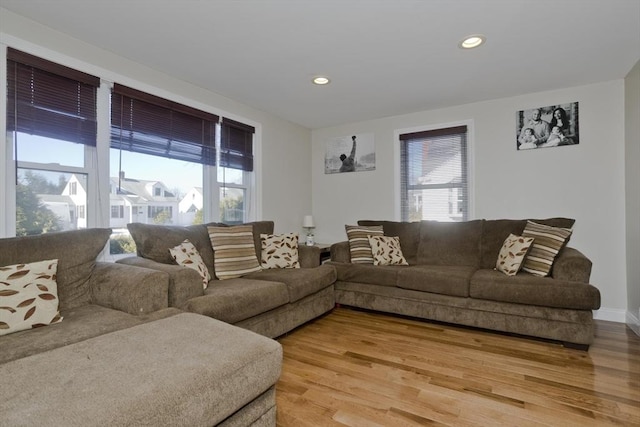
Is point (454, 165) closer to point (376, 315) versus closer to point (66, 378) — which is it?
point (376, 315)

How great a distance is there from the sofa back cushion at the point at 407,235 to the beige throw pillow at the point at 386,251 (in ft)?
0.43

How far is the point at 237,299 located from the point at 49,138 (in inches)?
69.3

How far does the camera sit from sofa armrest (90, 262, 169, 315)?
74.2 inches

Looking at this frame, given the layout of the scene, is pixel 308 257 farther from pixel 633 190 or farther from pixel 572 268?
pixel 633 190

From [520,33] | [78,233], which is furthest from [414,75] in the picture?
[78,233]

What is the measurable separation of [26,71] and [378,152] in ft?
11.7

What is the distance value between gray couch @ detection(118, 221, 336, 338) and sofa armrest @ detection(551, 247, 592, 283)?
1.97 metres

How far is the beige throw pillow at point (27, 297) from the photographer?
5.23ft

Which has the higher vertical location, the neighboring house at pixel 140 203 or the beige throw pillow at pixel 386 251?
the neighboring house at pixel 140 203

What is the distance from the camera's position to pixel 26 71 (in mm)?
2191

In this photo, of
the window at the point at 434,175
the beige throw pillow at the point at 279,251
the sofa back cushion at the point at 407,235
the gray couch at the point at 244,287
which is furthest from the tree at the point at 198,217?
the window at the point at 434,175

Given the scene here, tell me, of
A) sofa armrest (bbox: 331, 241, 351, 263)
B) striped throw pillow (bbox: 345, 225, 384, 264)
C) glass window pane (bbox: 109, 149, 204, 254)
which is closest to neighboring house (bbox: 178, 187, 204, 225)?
glass window pane (bbox: 109, 149, 204, 254)

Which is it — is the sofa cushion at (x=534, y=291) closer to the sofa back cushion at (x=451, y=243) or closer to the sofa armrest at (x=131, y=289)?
the sofa back cushion at (x=451, y=243)

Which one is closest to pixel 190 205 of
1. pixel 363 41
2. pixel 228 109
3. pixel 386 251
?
pixel 228 109
